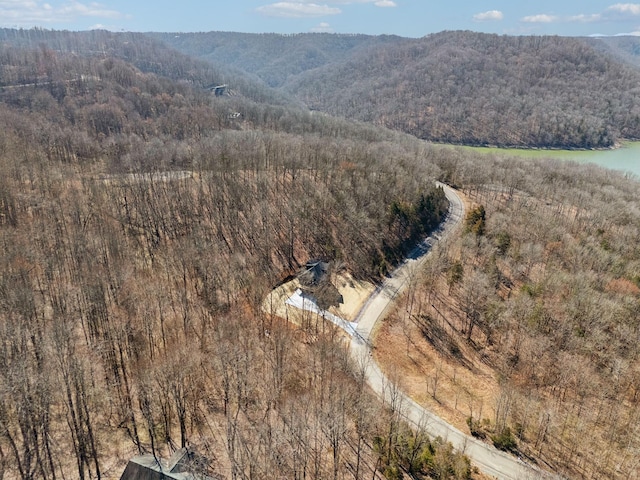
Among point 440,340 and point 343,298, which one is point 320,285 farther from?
point 440,340

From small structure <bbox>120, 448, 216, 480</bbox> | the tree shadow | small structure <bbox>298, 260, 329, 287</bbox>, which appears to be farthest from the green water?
small structure <bbox>120, 448, 216, 480</bbox>

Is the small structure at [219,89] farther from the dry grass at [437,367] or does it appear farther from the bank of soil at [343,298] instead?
the dry grass at [437,367]

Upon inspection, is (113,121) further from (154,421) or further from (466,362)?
(466,362)

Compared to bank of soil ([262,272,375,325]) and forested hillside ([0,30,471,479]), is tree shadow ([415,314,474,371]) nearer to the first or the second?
bank of soil ([262,272,375,325])

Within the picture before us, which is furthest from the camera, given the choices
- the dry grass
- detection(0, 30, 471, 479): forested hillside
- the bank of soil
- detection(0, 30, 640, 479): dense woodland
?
the bank of soil

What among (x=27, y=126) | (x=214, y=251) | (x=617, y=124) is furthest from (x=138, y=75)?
(x=617, y=124)

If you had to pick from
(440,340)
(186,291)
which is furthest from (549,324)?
(186,291)
